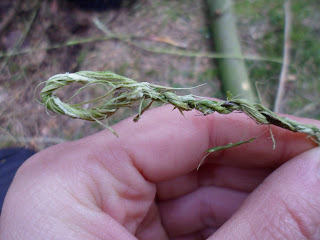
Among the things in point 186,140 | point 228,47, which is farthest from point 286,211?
point 228,47

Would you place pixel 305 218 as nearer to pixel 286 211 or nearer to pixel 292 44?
pixel 286 211

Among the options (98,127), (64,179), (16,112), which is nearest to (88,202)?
(64,179)

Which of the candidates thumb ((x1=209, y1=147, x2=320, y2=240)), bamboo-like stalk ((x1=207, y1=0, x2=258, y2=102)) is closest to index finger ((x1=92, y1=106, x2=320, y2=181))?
thumb ((x1=209, y1=147, x2=320, y2=240))

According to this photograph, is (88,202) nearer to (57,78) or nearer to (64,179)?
(64,179)

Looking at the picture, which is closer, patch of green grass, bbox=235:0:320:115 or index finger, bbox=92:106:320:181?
index finger, bbox=92:106:320:181

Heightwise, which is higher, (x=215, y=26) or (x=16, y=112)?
(x=215, y=26)

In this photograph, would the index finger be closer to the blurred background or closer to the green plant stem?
the green plant stem
